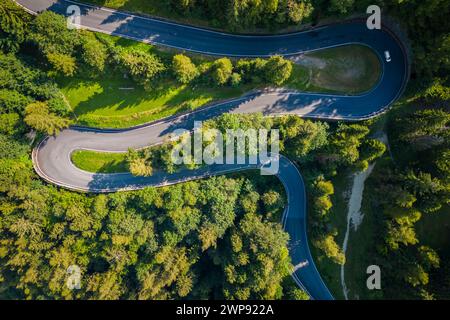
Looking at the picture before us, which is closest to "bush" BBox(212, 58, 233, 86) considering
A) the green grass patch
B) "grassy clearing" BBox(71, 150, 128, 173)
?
"grassy clearing" BBox(71, 150, 128, 173)

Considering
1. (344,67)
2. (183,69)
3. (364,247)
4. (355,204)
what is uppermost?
(344,67)

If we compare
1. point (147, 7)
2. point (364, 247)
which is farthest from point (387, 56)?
point (147, 7)

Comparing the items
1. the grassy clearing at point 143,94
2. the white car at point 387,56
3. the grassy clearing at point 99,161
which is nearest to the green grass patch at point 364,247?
the white car at point 387,56

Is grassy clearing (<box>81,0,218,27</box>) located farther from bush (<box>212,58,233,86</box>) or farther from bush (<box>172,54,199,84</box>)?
bush (<box>172,54,199,84</box>)

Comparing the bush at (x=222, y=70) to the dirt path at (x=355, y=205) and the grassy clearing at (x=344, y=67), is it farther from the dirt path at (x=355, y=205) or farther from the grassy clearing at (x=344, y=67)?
the dirt path at (x=355, y=205)

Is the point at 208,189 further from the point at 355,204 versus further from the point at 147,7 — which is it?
the point at 147,7

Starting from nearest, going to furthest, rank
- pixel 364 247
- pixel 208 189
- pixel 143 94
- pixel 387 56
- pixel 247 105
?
1. pixel 143 94
2. pixel 387 56
3. pixel 247 105
4. pixel 208 189
5. pixel 364 247

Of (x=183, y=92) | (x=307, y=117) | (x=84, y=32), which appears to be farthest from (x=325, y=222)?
(x=84, y=32)
